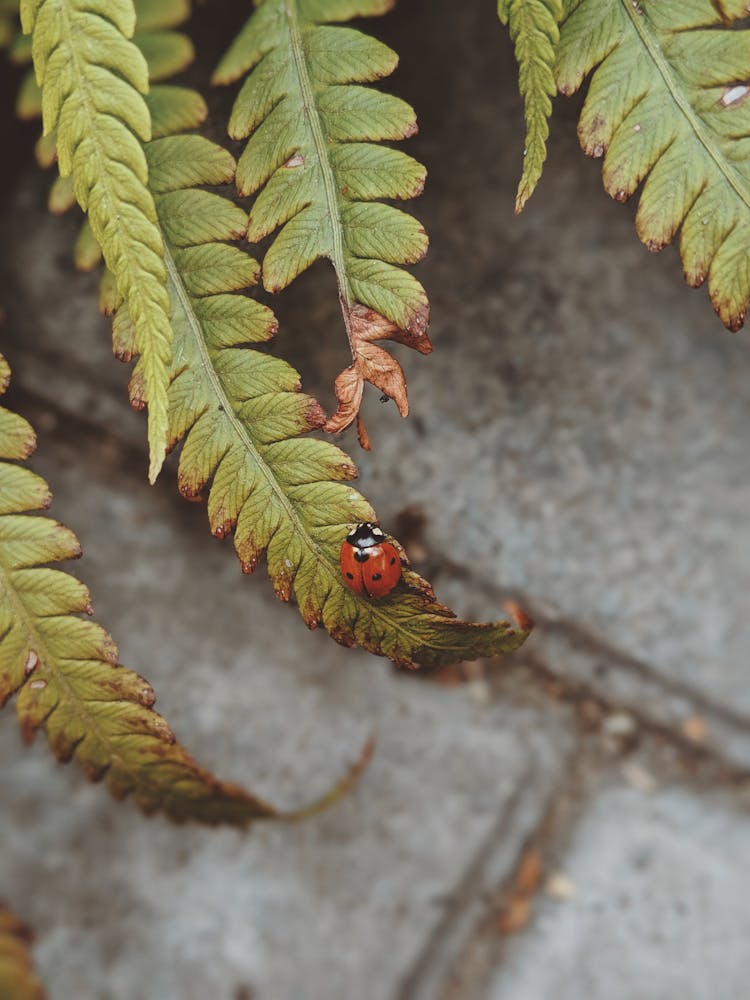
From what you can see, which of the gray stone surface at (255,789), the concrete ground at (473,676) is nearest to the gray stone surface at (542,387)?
the concrete ground at (473,676)

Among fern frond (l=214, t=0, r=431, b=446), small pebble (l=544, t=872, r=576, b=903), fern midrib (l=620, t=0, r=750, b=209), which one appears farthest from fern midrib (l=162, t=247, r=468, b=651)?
small pebble (l=544, t=872, r=576, b=903)

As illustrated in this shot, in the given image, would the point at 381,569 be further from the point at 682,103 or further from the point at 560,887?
the point at 560,887

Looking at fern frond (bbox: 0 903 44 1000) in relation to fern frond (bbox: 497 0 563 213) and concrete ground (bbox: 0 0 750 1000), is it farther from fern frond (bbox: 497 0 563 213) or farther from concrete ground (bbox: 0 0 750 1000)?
fern frond (bbox: 497 0 563 213)

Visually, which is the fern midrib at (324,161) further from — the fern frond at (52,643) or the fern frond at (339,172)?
the fern frond at (52,643)

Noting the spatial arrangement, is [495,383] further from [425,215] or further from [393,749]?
[393,749]

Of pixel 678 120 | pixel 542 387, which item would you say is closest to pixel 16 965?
pixel 542 387

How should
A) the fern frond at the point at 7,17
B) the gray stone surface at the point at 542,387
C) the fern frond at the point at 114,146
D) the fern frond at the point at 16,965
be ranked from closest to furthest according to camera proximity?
1. the fern frond at the point at 114,146
2. the fern frond at the point at 7,17
3. the gray stone surface at the point at 542,387
4. the fern frond at the point at 16,965
